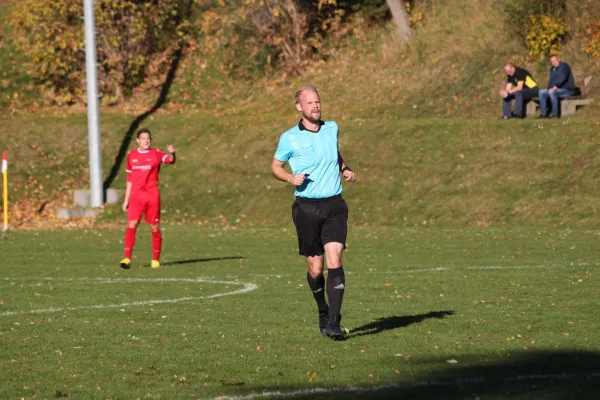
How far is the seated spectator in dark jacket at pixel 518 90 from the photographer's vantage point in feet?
104

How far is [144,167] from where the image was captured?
61.0 feet

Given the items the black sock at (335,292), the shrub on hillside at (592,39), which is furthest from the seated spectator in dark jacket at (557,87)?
the black sock at (335,292)

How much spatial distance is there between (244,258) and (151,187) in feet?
7.22

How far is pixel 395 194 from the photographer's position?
28828 mm

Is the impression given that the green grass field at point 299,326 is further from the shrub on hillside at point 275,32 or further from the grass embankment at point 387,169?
the shrub on hillside at point 275,32

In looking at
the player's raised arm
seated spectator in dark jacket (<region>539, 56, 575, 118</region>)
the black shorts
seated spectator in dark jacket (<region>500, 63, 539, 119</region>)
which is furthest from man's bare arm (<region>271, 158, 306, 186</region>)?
seated spectator in dark jacket (<region>500, 63, 539, 119</region>)

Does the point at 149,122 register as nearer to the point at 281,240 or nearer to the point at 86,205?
the point at 86,205

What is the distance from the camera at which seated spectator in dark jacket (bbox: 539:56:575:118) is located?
30859mm

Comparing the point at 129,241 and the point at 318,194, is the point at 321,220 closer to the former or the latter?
the point at 318,194

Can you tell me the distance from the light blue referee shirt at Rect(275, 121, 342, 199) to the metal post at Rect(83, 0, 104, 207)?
73.8 feet

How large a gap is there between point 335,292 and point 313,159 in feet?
→ 3.80

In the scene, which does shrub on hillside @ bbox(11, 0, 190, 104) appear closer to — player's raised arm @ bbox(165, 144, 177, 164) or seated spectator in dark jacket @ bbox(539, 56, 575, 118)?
seated spectator in dark jacket @ bbox(539, 56, 575, 118)

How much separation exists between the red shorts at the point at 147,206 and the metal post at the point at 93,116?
1371 centimetres

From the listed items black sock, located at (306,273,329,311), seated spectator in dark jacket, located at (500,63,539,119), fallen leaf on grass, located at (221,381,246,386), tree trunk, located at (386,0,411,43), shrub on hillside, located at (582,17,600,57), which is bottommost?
fallen leaf on grass, located at (221,381,246,386)
